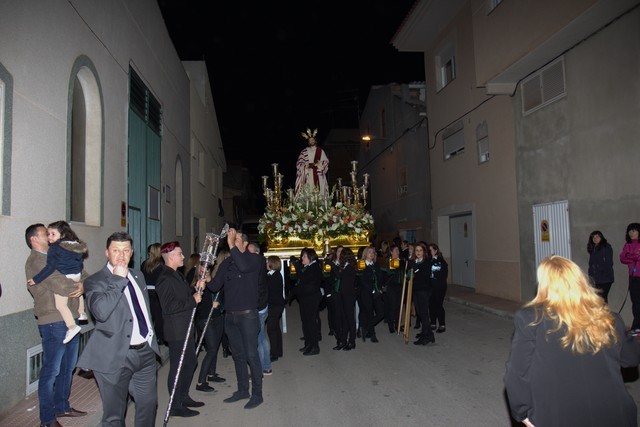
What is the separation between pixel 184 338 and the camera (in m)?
5.45

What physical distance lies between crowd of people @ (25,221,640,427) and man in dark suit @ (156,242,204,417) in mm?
11

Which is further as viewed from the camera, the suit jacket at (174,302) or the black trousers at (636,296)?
the black trousers at (636,296)

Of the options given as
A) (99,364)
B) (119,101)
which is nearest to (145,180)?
(119,101)

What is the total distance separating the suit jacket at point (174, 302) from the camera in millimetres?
5246

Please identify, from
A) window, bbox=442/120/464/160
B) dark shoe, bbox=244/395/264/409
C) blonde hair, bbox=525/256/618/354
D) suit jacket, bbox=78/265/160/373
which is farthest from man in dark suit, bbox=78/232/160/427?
window, bbox=442/120/464/160

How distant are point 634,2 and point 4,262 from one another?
10880 mm

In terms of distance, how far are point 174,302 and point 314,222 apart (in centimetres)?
804

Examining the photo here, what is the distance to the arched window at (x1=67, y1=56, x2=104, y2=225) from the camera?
26.2ft

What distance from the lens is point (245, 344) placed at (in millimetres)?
5984

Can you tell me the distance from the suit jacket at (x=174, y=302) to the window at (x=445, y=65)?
14.8m

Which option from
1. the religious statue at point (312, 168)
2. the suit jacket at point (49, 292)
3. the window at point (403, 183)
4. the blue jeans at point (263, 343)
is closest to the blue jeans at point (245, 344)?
the blue jeans at point (263, 343)

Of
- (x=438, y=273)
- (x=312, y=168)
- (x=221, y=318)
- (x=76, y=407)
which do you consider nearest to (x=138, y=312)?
(x=76, y=407)

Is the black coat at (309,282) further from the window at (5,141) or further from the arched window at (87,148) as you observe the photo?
the window at (5,141)

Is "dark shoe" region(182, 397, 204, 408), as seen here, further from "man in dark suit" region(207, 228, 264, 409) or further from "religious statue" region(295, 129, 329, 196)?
"religious statue" region(295, 129, 329, 196)
